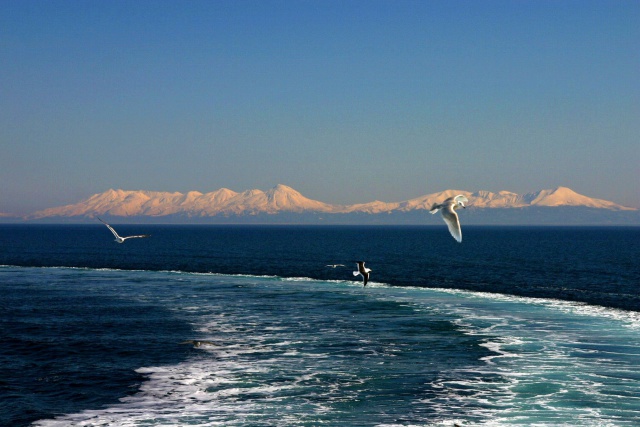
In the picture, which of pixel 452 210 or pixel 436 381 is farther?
pixel 436 381

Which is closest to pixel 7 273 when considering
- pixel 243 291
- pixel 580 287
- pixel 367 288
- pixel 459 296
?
pixel 243 291

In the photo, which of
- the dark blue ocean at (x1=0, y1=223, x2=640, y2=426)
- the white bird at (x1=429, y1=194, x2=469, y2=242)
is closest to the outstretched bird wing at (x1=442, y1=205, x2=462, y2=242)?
the white bird at (x1=429, y1=194, x2=469, y2=242)

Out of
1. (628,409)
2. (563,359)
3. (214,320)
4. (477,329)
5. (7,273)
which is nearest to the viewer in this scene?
(628,409)

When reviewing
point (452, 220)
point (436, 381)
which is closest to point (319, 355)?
point (436, 381)

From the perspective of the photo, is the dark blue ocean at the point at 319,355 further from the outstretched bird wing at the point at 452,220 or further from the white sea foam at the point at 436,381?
the outstretched bird wing at the point at 452,220

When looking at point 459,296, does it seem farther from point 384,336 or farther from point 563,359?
point 563,359

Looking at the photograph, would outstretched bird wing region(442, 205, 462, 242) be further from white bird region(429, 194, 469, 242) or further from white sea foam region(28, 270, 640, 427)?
white sea foam region(28, 270, 640, 427)

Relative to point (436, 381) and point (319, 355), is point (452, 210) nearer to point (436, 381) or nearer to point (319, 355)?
point (436, 381)

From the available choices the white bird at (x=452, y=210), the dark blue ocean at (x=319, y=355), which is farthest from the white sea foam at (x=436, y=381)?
the white bird at (x=452, y=210)
